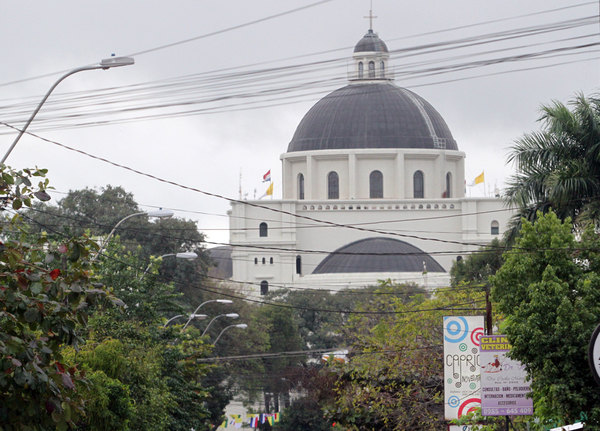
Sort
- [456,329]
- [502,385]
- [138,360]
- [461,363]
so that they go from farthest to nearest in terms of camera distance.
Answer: [138,360], [461,363], [456,329], [502,385]

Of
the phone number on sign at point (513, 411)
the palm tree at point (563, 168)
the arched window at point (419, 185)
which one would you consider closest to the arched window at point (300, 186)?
the arched window at point (419, 185)

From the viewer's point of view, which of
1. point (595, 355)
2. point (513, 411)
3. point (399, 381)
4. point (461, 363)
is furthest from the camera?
point (399, 381)

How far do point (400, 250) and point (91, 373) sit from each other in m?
69.2

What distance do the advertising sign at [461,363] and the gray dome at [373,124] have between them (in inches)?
2691

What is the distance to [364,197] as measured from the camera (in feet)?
296

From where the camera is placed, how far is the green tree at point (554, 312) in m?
16.2

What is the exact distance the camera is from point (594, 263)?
17438 mm

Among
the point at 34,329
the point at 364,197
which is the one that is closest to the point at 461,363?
the point at 34,329

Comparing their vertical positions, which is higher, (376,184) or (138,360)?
(376,184)

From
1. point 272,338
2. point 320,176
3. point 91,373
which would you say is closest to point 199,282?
point 272,338

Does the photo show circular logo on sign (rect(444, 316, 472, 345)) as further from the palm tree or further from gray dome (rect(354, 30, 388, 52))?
gray dome (rect(354, 30, 388, 52))

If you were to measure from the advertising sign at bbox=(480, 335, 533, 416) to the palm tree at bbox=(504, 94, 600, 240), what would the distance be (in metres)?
3.79

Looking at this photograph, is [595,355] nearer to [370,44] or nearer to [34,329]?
[34,329]

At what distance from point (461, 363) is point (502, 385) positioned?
9.53ft
